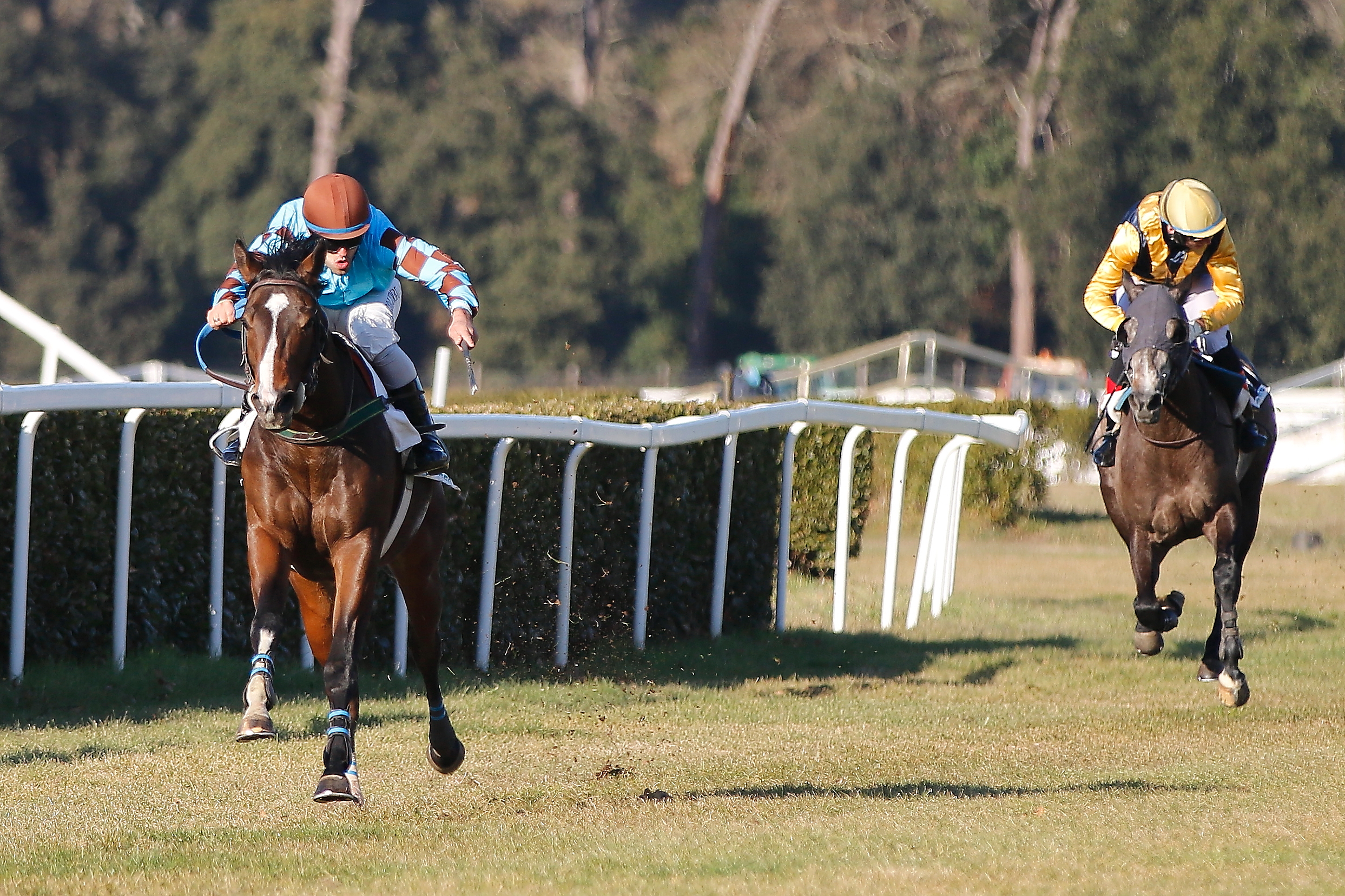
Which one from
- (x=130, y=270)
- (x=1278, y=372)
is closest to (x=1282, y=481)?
(x=1278, y=372)

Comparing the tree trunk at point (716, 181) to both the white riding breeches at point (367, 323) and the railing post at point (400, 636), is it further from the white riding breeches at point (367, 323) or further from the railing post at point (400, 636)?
the white riding breeches at point (367, 323)

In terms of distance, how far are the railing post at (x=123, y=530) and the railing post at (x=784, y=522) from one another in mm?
3448

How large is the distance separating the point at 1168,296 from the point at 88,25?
146 feet

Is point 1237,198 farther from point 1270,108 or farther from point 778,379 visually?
point 778,379

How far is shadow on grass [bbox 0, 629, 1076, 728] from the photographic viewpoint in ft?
22.4

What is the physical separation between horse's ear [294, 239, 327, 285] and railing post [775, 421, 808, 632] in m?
4.26

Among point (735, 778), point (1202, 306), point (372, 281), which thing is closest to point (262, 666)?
point (372, 281)

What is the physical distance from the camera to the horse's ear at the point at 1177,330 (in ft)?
24.1

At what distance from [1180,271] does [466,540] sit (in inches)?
126

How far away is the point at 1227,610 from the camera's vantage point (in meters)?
7.59

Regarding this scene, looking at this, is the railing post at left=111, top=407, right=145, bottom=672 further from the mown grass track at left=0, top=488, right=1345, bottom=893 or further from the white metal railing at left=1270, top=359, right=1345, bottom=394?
the white metal railing at left=1270, top=359, right=1345, bottom=394

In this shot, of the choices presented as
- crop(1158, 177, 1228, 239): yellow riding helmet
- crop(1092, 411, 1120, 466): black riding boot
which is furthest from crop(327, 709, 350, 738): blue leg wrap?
crop(1158, 177, 1228, 239): yellow riding helmet

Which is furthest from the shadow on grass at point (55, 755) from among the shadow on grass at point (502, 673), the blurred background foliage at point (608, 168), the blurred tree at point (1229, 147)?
the blurred background foliage at point (608, 168)

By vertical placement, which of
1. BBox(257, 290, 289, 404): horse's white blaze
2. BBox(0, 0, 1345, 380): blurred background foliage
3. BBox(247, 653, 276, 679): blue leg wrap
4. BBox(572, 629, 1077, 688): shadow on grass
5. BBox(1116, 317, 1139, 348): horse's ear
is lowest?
BBox(572, 629, 1077, 688): shadow on grass
